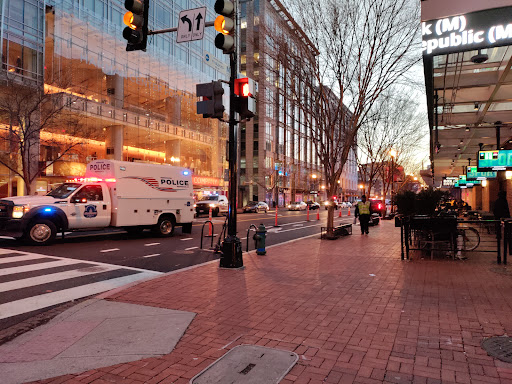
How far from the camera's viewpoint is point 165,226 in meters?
15.6

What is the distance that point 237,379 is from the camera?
345 centimetres

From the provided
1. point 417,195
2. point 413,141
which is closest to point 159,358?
point 417,195

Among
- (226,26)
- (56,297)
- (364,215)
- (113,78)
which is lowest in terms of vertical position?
(56,297)

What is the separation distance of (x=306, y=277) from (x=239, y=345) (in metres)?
3.75

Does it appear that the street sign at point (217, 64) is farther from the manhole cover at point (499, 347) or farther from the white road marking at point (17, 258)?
the manhole cover at point (499, 347)

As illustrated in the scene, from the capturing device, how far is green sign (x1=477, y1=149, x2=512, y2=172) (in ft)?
43.5

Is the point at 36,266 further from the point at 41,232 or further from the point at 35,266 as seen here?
the point at 41,232

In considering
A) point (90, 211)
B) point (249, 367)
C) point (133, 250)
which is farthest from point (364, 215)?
point (249, 367)

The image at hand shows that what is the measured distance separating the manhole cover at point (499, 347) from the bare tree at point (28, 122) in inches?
841

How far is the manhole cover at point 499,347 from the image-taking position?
3.87m

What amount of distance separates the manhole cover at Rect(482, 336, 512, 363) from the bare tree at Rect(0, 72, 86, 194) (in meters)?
21.4

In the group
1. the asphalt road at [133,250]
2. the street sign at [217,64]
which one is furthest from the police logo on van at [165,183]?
the street sign at [217,64]

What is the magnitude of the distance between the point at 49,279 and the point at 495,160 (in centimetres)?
1442

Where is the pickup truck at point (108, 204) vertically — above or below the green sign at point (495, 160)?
below
